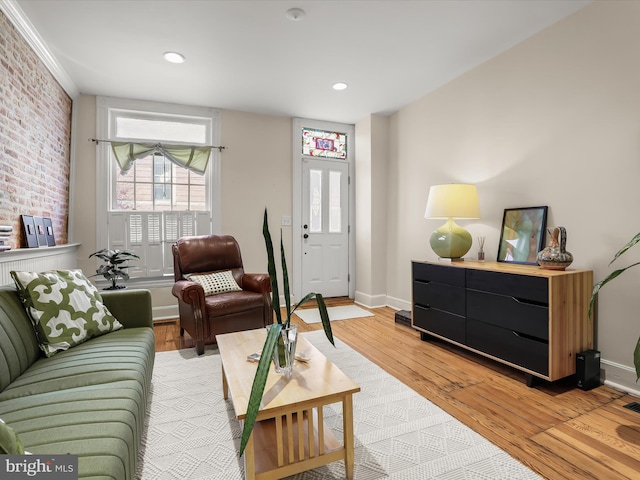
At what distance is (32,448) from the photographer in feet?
3.10

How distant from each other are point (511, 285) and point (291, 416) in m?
1.81

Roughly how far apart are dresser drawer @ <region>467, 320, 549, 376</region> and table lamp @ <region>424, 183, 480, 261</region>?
67cm

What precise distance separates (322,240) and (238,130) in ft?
6.13

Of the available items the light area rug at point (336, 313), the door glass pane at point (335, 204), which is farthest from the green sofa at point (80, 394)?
the door glass pane at point (335, 204)

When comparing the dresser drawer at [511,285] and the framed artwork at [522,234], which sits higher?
the framed artwork at [522,234]

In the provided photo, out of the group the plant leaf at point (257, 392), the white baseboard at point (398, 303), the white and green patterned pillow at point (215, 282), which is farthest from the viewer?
the white baseboard at point (398, 303)

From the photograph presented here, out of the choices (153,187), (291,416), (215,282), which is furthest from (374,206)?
(291,416)

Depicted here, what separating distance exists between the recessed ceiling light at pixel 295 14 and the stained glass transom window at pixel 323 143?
90.2 inches

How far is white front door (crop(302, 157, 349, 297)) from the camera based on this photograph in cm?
473

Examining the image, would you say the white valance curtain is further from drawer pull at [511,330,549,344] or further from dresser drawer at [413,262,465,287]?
drawer pull at [511,330,549,344]

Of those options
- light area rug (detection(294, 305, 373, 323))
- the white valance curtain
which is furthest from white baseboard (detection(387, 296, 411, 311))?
the white valance curtain

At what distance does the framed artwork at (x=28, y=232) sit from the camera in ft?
8.48

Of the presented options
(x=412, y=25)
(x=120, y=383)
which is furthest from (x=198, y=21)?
(x=120, y=383)

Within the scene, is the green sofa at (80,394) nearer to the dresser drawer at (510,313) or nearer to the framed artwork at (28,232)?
the framed artwork at (28,232)
